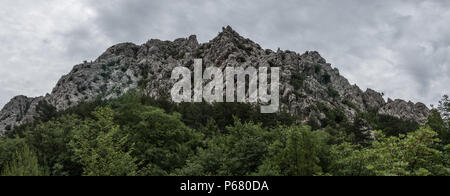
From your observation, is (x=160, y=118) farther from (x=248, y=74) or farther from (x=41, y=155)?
(x=248, y=74)

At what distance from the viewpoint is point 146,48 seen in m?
131

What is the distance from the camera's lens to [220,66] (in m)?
91.5

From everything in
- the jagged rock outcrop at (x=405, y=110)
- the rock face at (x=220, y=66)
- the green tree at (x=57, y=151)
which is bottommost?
the green tree at (x=57, y=151)

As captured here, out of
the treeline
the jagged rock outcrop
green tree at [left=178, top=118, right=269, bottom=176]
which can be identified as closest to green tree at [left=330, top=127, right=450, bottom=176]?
the treeline

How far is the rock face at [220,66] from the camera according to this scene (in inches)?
3253

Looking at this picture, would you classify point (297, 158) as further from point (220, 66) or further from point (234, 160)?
point (220, 66)

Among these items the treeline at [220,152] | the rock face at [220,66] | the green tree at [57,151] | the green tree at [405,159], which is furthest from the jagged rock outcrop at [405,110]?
the green tree at [57,151]

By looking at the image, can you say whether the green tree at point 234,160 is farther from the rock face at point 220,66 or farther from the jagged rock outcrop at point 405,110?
the jagged rock outcrop at point 405,110

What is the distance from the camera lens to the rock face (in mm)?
82625

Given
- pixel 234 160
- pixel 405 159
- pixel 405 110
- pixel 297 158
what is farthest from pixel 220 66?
pixel 405 159

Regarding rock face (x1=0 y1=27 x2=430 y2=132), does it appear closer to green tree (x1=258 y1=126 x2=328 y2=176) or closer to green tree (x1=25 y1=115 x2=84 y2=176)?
green tree (x1=25 y1=115 x2=84 y2=176)
